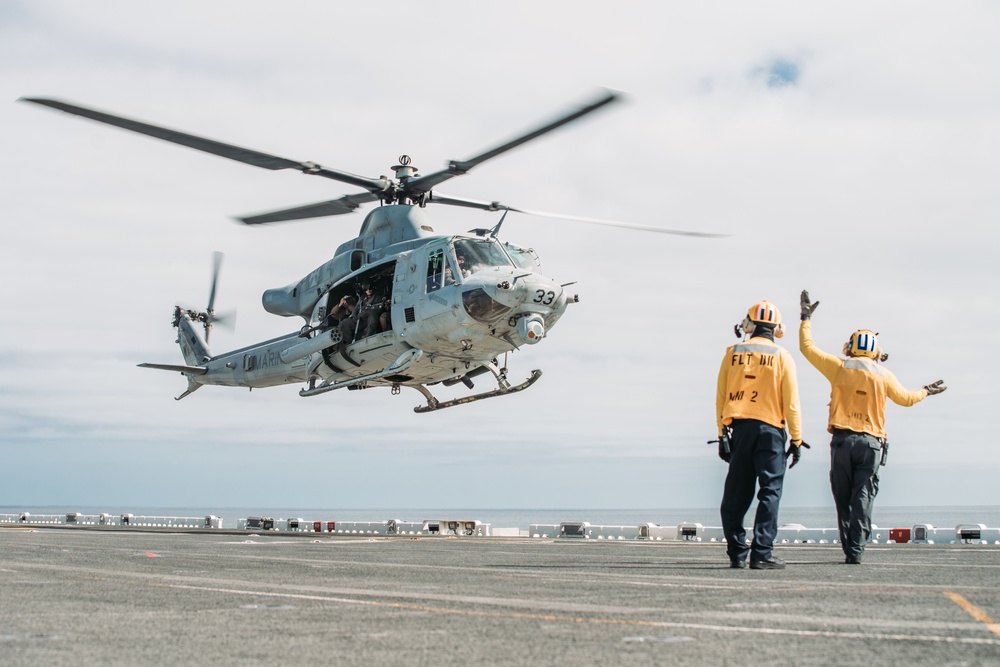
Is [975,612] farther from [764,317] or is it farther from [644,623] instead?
[764,317]

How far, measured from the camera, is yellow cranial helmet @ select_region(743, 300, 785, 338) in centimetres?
1030

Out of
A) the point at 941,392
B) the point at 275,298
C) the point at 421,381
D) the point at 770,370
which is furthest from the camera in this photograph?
the point at 275,298

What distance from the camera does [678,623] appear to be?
17.1 ft

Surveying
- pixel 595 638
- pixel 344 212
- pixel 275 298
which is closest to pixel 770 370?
pixel 595 638

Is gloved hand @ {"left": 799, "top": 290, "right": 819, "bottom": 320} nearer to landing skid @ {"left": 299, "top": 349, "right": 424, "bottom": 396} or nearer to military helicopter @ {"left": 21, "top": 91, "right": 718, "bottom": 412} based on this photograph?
military helicopter @ {"left": 21, "top": 91, "right": 718, "bottom": 412}

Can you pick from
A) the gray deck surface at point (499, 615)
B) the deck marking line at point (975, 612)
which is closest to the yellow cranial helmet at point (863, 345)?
the gray deck surface at point (499, 615)

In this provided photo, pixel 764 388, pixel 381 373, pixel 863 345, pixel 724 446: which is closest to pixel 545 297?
pixel 381 373

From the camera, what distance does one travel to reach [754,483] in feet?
33.2

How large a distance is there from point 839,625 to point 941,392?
23.0ft

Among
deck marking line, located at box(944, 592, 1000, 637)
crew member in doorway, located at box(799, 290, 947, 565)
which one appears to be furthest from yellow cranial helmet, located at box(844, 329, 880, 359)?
deck marking line, located at box(944, 592, 1000, 637)

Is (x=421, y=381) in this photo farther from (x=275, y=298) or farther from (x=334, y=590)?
(x=334, y=590)

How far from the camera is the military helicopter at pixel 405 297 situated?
64.7 feet

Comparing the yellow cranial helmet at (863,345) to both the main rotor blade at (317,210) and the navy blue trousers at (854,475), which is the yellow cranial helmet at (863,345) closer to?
the navy blue trousers at (854,475)

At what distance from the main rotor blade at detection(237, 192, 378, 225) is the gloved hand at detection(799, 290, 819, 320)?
13.5 meters
